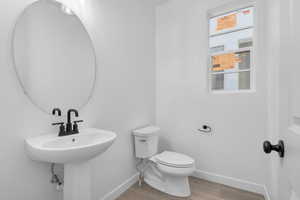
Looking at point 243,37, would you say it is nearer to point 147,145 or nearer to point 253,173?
point 253,173

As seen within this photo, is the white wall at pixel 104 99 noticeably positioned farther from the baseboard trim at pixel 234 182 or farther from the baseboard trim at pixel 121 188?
the baseboard trim at pixel 234 182

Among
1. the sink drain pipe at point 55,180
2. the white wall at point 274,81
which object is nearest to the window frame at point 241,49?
the white wall at point 274,81

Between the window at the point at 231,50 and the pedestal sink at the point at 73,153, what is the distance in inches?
65.8

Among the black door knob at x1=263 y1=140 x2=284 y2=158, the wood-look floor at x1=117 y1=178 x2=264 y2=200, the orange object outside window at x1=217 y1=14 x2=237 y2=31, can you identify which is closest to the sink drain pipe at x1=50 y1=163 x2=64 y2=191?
the wood-look floor at x1=117 y1=178 x2=264 y2=200

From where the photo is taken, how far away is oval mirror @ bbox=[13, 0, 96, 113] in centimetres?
104

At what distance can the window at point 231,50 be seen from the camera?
73.0 inches

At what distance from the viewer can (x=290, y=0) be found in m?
0.49

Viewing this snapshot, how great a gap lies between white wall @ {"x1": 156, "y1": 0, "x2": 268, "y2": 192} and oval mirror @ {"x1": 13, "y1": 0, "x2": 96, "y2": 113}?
1295 mm

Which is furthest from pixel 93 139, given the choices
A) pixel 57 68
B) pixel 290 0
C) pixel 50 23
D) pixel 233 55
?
pixel 233 55

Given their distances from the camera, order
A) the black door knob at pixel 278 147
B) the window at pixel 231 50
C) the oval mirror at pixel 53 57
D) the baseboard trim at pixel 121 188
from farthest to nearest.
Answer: the window at pixel 231 50 < the baseboard trim at pixel 121 188 < the oval mirror at pixel 53 57 < the black door knob at pixel 278 147

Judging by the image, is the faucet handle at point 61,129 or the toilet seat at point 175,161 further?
the toilet seat at point 175,161

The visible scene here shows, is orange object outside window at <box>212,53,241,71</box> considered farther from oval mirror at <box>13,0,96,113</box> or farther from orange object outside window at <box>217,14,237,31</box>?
oval mirror at <box>13,0,96,113</box>

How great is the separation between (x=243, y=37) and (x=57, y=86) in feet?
7.20

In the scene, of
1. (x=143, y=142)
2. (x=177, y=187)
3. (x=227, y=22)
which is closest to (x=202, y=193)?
(x=177, y=187)
